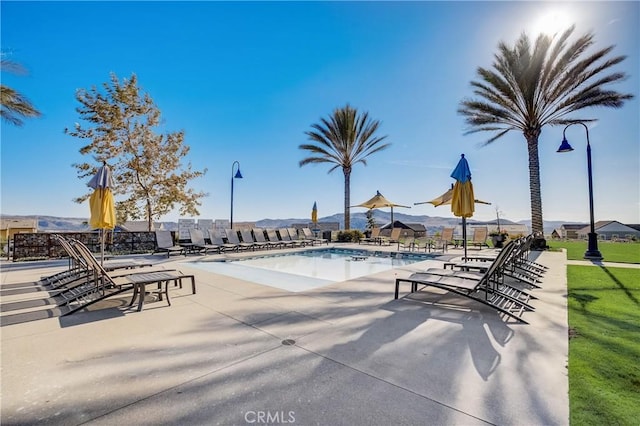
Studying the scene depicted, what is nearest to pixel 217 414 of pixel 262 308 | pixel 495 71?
pixel 262 308

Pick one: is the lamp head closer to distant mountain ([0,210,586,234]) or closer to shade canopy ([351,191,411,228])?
distant mountain ([0,210,586,234])

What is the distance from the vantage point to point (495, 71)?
1441 centimetres

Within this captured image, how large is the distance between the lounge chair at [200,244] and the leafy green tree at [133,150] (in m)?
5.52

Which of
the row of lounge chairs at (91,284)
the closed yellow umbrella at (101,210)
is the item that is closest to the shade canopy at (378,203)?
the row of lounge chairs at (91,284)

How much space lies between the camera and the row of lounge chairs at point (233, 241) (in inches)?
478

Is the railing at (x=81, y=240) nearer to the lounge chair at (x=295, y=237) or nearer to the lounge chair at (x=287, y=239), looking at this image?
the lounge chair at (x=287, y=239)

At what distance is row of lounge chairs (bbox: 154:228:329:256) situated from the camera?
39.8ft

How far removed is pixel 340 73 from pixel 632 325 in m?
13.7

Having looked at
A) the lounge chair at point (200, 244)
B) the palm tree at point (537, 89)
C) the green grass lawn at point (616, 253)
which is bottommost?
the green grass lawn at point (616, 253)

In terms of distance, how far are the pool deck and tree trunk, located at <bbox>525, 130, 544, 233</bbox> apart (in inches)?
494

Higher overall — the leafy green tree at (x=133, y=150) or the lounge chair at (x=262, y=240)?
the leafy green tree at (x=133, y=150)

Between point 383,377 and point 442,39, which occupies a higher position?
point 442,39

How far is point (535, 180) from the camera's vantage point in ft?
49.6

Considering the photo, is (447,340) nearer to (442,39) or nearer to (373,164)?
(442,39)
